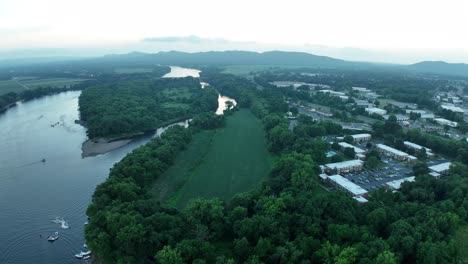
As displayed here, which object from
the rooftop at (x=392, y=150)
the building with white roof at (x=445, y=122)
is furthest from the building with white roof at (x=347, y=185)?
the building with white roof at (x=445, y=122)

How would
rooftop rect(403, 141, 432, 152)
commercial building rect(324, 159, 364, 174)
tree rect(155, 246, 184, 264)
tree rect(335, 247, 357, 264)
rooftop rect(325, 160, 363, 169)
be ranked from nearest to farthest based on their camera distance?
tree rect(335, 247, 357, 264) < tree rect(155, 246, 184, 264) < commercial building rect(324, 159, 364, 174) < rooftop rect(325, 160, 363, 169) < rooftop rect(403, 141, 432, 152)

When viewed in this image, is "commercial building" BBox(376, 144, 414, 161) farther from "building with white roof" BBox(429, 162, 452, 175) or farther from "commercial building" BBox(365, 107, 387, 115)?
"commercial building" BBox(365, 107, 387, 115)

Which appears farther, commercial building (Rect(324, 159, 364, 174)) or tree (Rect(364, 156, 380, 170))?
tree (Rect(364, 156, 380, 170))

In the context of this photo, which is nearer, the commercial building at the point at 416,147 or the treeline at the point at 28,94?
the commercial building at the point at 416,147

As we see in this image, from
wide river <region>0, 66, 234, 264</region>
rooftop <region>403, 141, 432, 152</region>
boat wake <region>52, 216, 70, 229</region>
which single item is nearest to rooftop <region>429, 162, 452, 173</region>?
rooftop <region>403, 141, 432, 152</region>

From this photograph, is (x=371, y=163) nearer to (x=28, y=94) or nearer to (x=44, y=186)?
(x=44, y=186)

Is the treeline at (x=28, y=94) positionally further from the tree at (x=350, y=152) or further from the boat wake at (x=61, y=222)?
the tree at (x=350, y=152)

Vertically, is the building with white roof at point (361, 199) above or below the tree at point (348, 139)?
below
